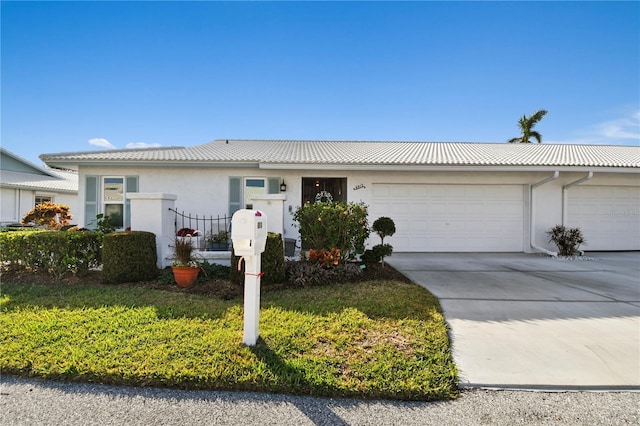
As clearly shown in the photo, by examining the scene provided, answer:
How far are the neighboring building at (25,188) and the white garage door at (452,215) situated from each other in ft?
57.7

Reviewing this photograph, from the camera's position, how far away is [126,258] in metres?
5.43

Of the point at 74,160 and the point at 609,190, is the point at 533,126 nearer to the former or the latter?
the point at 609,190

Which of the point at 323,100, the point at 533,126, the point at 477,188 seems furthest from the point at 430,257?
the point at 533,126

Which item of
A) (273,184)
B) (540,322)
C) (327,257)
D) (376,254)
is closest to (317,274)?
(327,257)

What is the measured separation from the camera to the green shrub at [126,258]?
5375 mm

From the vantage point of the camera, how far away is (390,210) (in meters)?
9.80

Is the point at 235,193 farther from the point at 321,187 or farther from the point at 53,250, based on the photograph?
the point at 53,250

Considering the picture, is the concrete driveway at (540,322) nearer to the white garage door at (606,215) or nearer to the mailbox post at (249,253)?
the mailbox post at (249,253)

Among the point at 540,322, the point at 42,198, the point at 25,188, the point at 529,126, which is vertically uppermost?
the point at 529,126

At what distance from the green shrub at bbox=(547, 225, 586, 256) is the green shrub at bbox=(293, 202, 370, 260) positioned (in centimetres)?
760

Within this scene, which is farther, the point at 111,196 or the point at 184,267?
the point at 111,196

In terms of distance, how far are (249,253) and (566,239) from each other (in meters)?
10.6

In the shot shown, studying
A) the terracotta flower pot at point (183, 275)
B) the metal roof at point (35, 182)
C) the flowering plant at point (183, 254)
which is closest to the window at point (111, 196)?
the flowering plant at point (183, 254)

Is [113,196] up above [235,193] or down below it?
below
